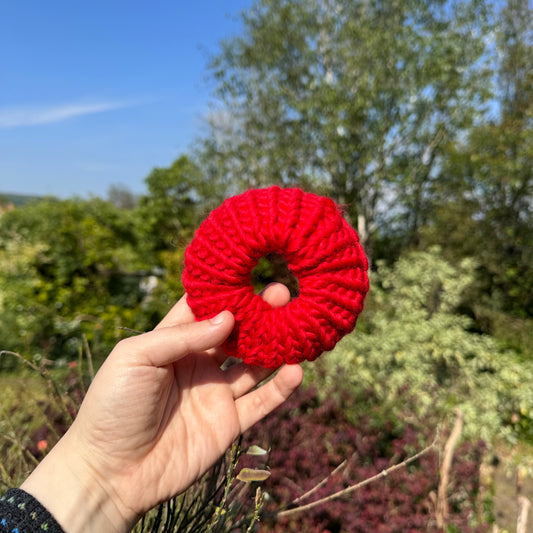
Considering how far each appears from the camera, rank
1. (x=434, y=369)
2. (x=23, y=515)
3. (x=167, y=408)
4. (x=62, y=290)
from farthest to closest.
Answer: (x=62, y=290) → (x=434, y=369) → (x=167, y=408) → (x=23, y=515)

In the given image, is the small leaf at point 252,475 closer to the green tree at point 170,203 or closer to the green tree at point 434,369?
the green tree at point 434,369

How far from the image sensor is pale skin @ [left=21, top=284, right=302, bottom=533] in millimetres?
1051

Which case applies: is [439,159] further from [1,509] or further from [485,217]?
[1,509]

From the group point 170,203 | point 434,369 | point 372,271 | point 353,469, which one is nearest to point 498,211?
point 372,271

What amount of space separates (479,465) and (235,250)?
3195mm

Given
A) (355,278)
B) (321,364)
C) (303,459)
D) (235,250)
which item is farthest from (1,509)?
(321,364)

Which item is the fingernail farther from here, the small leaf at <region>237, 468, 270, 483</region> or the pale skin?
the small leaf at <region>237, 468, 270, 483</region>

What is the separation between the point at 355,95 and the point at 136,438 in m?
7.53

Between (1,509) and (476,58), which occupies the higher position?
(476,58)

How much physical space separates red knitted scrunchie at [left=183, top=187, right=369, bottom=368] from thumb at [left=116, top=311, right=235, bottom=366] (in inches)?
2.4

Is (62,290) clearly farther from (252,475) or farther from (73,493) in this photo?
(252,475)

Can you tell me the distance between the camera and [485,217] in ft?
20.7

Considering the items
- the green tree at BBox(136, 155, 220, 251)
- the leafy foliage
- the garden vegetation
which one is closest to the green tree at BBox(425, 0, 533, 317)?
the garden vegetation

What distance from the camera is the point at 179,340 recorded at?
106 centimetres
